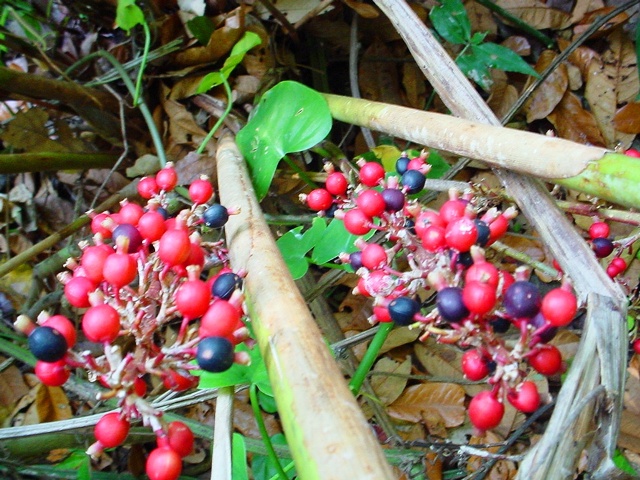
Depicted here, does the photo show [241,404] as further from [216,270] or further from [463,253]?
[463,253]

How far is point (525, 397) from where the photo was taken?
590mm

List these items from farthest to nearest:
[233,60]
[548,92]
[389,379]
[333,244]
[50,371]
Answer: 1. [548,92]
2. [389,379]
3. [233,60]
4. [333,244]
5. [50,371]

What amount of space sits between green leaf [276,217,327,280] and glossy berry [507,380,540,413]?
1.74 feet

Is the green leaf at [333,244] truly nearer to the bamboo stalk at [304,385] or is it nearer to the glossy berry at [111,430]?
the bamboo stalk at [304,385]

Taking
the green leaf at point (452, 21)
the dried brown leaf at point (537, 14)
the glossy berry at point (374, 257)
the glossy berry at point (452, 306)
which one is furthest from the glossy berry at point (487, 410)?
the dried brown leaf at point (537, 14)

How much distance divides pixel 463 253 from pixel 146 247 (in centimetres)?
46

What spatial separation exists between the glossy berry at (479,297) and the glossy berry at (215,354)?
0.86ft

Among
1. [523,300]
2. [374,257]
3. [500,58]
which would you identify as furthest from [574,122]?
[523,300]

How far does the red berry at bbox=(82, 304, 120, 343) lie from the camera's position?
0.62 m

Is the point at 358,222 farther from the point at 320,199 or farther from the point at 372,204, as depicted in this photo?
the point at 320,199

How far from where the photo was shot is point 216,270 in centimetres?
146

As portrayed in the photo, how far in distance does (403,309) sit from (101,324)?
0.36 m

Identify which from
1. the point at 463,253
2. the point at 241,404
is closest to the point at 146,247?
the point at 463,253

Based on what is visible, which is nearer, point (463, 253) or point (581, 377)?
point (581, 377)
